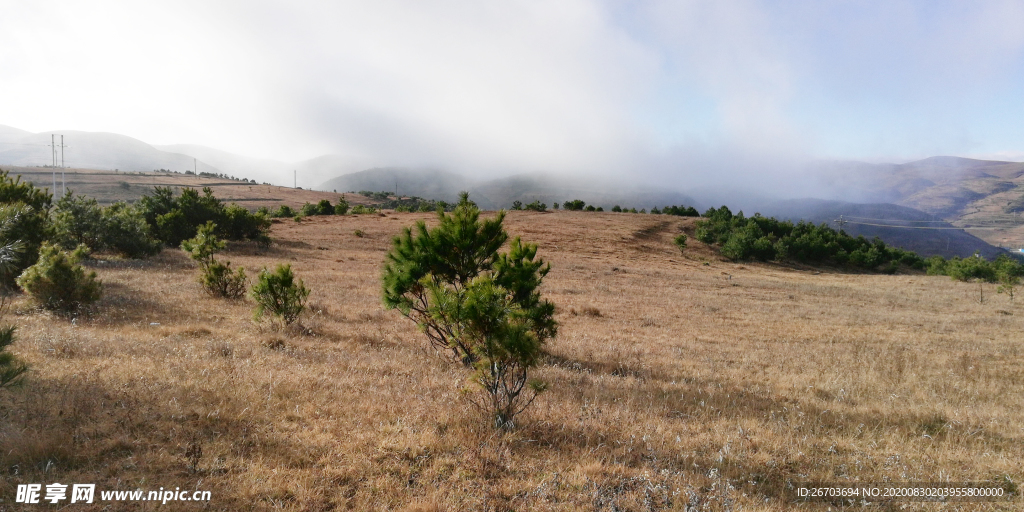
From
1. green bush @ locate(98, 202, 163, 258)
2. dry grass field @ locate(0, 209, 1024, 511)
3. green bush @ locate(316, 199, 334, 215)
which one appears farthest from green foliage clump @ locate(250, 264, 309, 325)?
green bush @ locate(316, 199, 334, 215)

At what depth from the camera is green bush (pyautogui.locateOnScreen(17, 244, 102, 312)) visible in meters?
9.41

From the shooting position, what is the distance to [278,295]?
10023mm

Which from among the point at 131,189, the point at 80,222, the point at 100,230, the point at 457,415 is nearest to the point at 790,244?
the point at 457,415

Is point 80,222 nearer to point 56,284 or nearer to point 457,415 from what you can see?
point 56,284

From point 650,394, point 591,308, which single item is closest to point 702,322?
point 591,308

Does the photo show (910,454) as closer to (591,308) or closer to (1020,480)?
(1020,480)

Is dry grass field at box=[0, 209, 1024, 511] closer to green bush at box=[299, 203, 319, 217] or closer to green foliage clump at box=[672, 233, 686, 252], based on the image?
green foliage clump at box=[672, 233, 686, 252]

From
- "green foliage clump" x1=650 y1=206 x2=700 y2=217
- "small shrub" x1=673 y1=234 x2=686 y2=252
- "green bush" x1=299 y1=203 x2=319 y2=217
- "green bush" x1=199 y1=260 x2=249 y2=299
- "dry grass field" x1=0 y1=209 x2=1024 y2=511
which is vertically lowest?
"dry grass field" x1=0 y1=209 x2=1024 y2=511

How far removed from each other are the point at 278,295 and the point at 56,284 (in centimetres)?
453

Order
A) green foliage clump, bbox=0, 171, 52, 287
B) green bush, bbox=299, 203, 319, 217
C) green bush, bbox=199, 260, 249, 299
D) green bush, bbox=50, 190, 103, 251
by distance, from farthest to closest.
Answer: green bush, bbox=299, 203, 319, 217
green bush, bbox=50, 190, 103, 251
green bush, bbox=199, 260, 249, 299
green foliage clump, bbox=0, 171, 52, 287

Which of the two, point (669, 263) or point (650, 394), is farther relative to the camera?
point (669, 263)

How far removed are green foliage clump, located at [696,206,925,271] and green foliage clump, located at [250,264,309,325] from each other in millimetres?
51105

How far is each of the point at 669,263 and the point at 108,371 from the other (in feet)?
133

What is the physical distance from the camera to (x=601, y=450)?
482cm
